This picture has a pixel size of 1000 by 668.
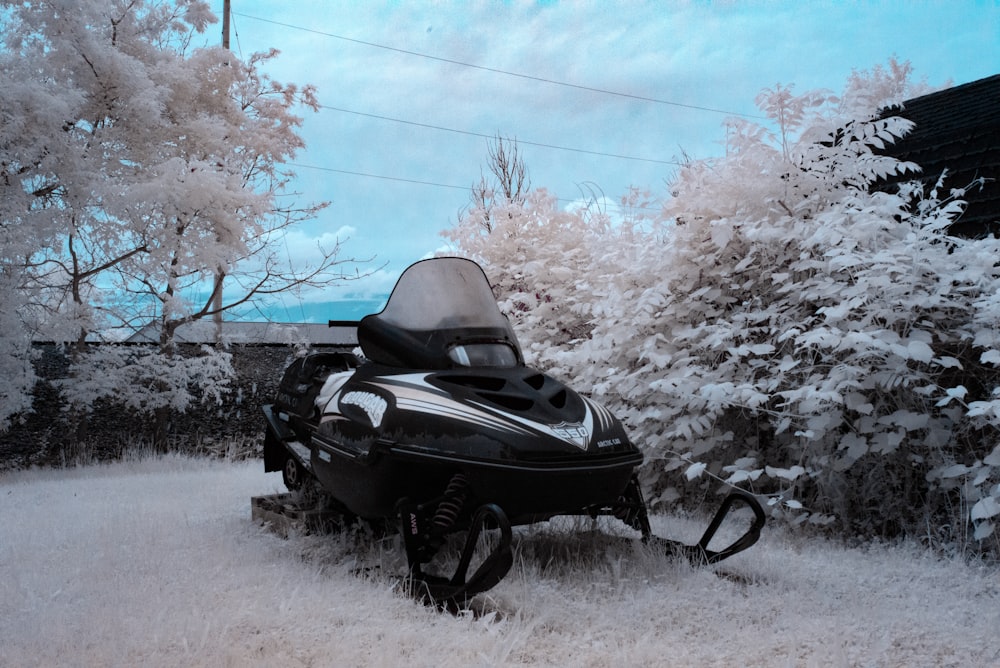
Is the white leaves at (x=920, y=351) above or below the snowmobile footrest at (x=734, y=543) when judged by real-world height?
above

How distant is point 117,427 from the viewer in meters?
9.62

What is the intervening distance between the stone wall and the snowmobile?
20.4 ft

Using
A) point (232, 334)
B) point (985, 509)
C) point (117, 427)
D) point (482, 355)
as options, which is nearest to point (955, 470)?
point (985, 509)

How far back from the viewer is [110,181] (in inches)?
319

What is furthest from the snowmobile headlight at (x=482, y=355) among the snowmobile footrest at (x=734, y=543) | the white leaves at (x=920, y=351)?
the white leaves at (x=920, y=351)

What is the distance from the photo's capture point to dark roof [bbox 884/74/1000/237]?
207 inches

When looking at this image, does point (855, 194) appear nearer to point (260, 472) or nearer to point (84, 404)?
point (260, 472)

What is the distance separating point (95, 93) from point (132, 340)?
304cm

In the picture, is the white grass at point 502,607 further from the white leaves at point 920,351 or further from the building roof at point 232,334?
the building roof at point 232,334

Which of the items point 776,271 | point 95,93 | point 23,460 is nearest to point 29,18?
point 95,93

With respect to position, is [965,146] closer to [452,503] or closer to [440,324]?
[440,324]

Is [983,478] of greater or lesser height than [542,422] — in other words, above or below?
below

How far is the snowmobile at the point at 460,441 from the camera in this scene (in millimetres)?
3076

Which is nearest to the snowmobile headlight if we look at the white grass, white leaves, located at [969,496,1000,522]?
the white grass
